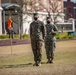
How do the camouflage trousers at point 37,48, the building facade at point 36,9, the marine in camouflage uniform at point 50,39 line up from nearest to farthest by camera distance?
the camouflage trousers at point 37,48
the marine in camouflage uniform at point 50,39
the building facade at point 36,9

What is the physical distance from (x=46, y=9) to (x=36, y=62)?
48273 mm

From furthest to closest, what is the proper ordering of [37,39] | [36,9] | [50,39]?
[36,9]
[50,39]
[37,39]

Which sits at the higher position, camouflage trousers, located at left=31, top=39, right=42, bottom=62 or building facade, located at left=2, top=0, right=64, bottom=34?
building facade, located at left=2, top=0, right=64, bottom=34

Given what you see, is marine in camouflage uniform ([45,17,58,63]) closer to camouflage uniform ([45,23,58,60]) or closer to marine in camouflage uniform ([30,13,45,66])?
camouflage uniform ([45,23,58,60])

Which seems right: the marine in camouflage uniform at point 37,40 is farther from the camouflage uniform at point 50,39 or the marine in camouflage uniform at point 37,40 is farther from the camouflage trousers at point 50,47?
the camouflage trousers at point 50,47

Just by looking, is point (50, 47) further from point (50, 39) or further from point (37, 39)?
point (37, 39)

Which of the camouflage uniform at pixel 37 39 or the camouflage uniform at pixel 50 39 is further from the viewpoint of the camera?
the camouflage uniform at pixel 50 39

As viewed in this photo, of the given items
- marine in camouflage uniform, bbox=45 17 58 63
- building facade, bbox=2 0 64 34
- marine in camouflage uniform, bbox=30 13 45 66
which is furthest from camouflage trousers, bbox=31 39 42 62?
building facade, bbox=2 0 64 34

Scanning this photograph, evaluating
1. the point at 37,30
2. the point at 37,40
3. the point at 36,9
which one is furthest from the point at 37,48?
the point at 36,9

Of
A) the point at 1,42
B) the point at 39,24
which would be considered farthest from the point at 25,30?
the point at 39,24

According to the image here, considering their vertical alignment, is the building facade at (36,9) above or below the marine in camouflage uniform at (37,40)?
above

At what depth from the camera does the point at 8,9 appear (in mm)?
54156

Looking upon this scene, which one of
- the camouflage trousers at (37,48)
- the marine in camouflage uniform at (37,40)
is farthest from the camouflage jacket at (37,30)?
the camouflage trousers at (37,48)

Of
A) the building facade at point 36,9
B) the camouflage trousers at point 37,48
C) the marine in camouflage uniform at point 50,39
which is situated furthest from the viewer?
the building facade at point 36,9
